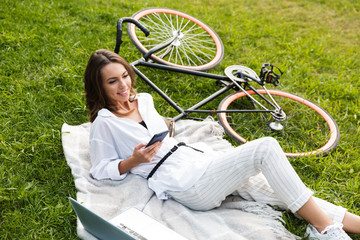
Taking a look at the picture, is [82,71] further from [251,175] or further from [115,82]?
[251,175]

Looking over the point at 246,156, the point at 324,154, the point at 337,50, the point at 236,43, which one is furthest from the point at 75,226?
the point at 337,50

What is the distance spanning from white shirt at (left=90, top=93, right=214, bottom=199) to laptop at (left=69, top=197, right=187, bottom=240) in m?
0.27

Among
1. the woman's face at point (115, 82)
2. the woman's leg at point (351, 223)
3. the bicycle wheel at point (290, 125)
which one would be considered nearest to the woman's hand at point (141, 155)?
the woman's face at point (115, 82)

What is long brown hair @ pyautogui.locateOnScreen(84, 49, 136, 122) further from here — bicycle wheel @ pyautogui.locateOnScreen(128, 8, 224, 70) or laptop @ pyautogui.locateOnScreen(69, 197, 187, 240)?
bicycle wheel @ pyautogui.locateOnScreen(128, 8, 224, 70)

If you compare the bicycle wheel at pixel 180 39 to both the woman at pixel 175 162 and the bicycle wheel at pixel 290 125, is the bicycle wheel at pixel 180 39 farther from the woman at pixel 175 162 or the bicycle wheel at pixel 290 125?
the woman at pixel 175 162

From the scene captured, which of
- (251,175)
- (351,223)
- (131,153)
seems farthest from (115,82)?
(351,223)

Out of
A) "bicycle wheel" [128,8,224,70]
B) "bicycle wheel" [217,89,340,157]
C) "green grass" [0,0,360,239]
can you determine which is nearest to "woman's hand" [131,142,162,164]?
"green grass" [0,0,360,239]

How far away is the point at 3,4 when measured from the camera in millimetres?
4855

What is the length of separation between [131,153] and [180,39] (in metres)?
2.47

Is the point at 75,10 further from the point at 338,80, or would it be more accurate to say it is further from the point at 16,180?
the point at 338,80

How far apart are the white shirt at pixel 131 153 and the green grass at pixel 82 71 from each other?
397 millimetres

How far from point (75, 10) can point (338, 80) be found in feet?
11.8

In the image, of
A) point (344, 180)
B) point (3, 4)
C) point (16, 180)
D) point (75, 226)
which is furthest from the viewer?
point (3, 4)

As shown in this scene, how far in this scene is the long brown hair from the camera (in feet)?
8.37
